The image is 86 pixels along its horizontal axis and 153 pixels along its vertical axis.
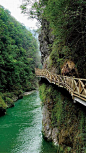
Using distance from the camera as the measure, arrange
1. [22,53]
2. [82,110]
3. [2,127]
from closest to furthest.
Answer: [82,110], [2,127], [22,53]

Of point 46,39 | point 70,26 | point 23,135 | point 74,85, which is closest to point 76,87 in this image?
point 74,85

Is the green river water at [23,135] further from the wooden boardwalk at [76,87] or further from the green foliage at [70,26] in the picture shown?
the green foliage at [70,26]

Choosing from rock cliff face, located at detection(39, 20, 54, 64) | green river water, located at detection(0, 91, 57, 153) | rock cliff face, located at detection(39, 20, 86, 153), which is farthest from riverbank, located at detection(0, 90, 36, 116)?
rock cliff face, located at detection(39, 20, 86, 153)

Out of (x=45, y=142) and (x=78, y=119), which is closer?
(x=78, y=119)

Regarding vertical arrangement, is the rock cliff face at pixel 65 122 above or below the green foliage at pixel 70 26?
below

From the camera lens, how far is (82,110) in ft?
22.4

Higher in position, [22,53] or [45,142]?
[22,53]

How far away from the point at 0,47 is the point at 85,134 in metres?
26.3

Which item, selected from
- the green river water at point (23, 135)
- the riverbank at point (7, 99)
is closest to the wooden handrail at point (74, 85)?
the green river water at point (23, 135)

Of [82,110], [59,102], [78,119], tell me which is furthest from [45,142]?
[82,110]

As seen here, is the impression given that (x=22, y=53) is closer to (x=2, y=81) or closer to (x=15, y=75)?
(x=15, y=75)

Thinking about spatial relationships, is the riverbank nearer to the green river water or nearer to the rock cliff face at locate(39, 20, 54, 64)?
the green river water

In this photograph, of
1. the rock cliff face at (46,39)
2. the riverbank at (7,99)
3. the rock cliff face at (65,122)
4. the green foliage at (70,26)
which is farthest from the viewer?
the riverbank at (7,99)

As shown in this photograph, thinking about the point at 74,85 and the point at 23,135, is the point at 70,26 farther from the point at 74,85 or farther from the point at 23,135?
the point at 23,135
